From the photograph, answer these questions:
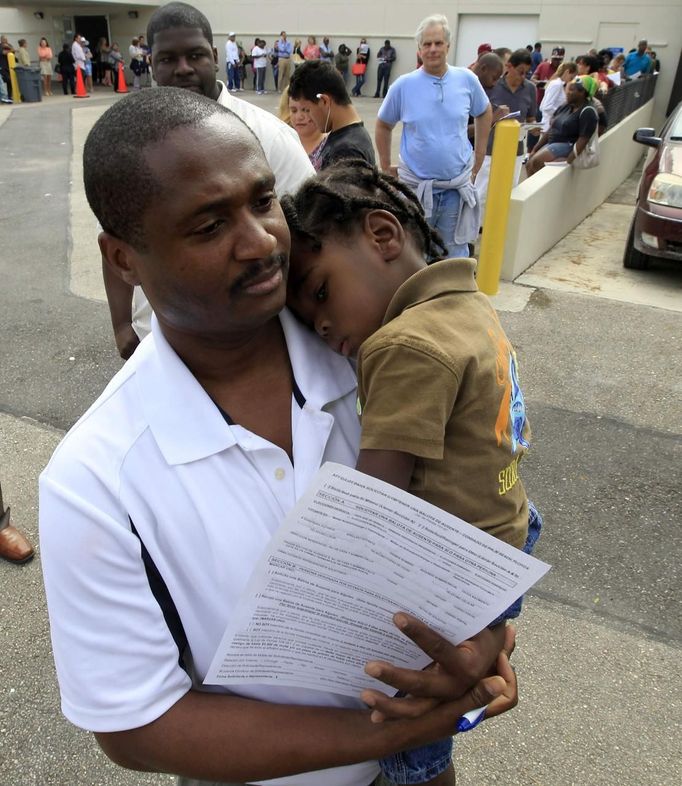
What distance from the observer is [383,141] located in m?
6.24

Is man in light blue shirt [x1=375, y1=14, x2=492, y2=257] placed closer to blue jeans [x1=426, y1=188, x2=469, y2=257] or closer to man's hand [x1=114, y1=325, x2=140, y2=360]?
blue jeans [x1=426, y1=188, x2=469, y2=257]

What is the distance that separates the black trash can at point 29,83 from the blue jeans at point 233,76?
25.2 feet

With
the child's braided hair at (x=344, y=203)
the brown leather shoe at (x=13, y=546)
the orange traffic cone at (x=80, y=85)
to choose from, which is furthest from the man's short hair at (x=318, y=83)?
the orange traffic cone at (x=80, y=85)

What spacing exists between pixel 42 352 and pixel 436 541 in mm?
4921

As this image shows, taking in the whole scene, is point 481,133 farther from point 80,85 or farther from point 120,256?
point 80,85

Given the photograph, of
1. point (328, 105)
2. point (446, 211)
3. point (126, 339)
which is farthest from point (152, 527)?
point (446, 211)

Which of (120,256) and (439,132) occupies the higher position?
(120,256)

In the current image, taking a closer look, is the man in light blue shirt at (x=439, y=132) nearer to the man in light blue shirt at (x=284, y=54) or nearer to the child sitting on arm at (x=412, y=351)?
the child sitting on arm at (x=412, y=351)

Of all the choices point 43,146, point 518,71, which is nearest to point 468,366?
point 518,71

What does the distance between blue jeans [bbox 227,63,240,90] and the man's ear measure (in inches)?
1116

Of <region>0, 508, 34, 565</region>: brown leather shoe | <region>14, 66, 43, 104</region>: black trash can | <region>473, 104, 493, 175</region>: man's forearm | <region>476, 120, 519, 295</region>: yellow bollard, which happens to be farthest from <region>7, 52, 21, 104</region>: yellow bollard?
<region>0, 508, 34, 565</region>: brown leather shoe

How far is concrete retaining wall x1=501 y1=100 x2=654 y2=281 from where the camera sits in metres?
6.82

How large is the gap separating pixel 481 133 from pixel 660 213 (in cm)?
200

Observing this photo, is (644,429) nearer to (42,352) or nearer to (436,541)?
(436,541)
